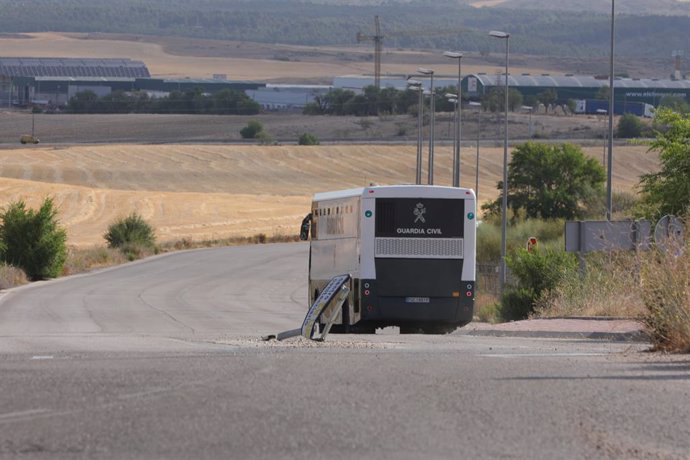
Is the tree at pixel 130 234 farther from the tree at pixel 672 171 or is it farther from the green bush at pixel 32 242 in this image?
the tree at pixel 672 171

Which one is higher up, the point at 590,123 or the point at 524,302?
the point at 590,123

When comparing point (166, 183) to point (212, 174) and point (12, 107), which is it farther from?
point (12, 107)

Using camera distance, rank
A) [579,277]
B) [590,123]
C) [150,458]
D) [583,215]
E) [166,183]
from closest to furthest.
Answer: [150,458]
[579,277]
[583,215]
[166,183]
[590,123]

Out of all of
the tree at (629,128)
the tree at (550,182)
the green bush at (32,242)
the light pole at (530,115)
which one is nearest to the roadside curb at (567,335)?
the green bush at (32,242)

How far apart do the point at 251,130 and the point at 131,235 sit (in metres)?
76.2

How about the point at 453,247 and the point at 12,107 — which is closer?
the point at 453,247

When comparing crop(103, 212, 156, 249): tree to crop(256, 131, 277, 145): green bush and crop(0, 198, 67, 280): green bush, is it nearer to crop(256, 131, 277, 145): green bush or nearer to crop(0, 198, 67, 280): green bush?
crop(0, 198, 67, 280): green bush

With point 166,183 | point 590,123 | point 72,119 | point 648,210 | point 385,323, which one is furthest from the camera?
point 72,119

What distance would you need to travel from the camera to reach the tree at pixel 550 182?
75.8 meters

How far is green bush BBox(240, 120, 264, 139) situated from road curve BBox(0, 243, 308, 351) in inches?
2921

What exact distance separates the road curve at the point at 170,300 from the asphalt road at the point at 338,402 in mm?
5028

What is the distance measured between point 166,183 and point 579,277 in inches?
3177

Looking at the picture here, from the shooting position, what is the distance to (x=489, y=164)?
4577 inches

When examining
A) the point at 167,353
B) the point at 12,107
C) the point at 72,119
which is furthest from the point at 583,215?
the point at 12,107
